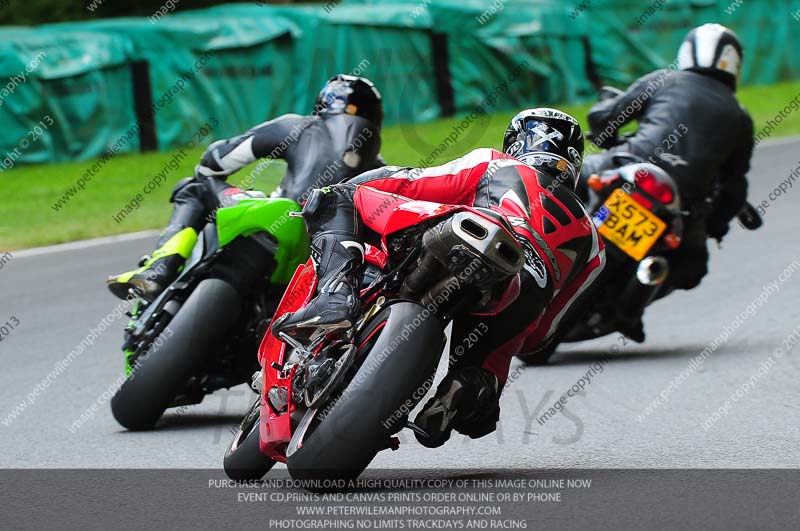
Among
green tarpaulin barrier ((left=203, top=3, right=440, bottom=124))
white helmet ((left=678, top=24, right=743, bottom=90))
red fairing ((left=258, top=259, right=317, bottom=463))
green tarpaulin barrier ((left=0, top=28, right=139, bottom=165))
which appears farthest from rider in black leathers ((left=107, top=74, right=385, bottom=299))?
green tarpaulin barrier ((left=203, top=3, right=440, bottom=124))

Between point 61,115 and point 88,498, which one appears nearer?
point 88,498

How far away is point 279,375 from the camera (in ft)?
16.9

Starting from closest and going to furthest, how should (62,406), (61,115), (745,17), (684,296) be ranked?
(62,406), (684,296), (61,115), (745,17)

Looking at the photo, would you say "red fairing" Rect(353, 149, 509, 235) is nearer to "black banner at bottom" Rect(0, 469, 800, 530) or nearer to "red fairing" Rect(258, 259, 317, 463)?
"red fairing" Rect(258, 259, 317, 463)

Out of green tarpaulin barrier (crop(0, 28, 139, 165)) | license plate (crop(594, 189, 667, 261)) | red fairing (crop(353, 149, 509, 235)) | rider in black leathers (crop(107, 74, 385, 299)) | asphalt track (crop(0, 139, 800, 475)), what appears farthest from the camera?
green tarpaulin barrier (crop(0, 28, 139, 165))

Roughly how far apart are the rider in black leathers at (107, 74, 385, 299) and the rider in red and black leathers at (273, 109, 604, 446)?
1574 mm

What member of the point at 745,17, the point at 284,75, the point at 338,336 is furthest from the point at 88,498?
the point at 745,17

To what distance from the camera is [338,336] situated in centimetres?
492

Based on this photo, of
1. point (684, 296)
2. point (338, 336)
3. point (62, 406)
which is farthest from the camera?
point (684, 296)

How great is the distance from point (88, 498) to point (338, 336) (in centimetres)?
107

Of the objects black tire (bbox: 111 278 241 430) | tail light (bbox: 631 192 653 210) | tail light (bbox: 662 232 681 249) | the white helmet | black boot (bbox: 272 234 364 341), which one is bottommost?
tail light (bbox: 662 232 681 249)

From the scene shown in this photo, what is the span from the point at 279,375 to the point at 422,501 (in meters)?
0.65

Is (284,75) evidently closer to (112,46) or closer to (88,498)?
(112,46)

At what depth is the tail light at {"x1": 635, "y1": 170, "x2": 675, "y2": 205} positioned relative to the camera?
27.5 ft
